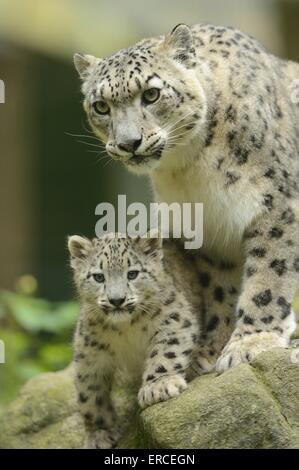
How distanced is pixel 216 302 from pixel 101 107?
63.0 inches

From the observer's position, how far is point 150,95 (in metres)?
6.73

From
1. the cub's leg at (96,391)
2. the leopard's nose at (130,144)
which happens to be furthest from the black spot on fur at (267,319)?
the leopard's nose at (130,144)

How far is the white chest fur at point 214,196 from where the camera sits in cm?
700

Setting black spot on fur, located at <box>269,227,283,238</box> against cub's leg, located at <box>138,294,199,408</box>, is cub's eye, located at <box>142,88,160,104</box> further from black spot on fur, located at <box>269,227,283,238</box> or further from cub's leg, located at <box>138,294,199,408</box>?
cub's leg, located at <box>138,294,199,408</box>

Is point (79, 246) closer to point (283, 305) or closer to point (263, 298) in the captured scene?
→ point (263, 298)

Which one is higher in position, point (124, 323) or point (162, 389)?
point (124, 323)

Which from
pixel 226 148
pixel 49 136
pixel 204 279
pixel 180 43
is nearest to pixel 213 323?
pixel 204 279

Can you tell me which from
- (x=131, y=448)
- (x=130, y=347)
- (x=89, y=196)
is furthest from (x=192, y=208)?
(x=89, y=196)

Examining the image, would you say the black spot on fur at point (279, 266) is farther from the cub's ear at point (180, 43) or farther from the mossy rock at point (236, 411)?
the cub's ear at point (180, 43)

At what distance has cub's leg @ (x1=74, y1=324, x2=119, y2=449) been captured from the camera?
279 inches

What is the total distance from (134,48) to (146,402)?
2233 millimetres

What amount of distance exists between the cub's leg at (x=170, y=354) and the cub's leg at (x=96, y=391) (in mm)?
373

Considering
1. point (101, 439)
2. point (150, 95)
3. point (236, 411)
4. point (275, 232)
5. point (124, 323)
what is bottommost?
point (101, 439)

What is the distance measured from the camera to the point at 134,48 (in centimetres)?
700
